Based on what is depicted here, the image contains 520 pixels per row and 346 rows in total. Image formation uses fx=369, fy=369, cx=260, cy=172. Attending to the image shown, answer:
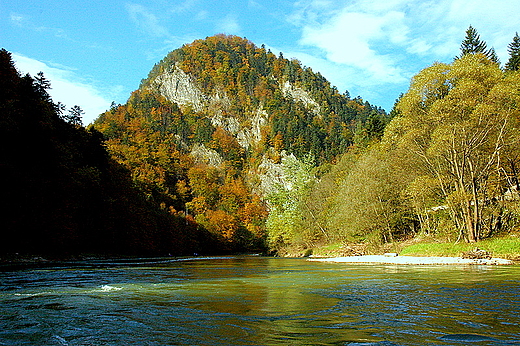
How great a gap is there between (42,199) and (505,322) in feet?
141

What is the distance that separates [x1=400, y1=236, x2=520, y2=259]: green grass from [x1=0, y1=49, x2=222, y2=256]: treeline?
1445 inches

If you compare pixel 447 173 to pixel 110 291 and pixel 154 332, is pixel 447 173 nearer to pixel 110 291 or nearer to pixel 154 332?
pixel 110 291

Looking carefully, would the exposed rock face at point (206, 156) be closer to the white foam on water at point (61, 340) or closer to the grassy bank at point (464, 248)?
the grassy bank at point (464, 248)

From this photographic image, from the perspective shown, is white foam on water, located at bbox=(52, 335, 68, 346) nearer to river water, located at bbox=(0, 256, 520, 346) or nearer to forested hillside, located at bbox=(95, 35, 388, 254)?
river water, located at bbox=(0, 256, 520, 346)

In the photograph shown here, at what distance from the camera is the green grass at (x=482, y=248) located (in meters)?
25.6

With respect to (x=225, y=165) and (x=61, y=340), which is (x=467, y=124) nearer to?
(x=61, y=340)

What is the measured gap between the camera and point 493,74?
30297 mm

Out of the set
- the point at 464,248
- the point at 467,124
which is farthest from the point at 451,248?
the point at 467,124

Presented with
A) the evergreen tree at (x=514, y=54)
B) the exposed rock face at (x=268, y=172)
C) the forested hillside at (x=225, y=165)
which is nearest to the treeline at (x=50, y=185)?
the forested hillside at (x=225, y=165)

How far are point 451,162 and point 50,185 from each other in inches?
1622

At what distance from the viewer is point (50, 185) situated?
41.1 meters

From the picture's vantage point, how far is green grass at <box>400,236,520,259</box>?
2559cm

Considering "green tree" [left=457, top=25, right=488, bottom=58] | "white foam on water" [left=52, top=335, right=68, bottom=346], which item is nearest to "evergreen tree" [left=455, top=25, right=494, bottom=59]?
"green tree" [left=457, top=25, right=488, bottom=58]

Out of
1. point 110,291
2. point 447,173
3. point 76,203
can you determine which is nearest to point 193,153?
point 76,203
